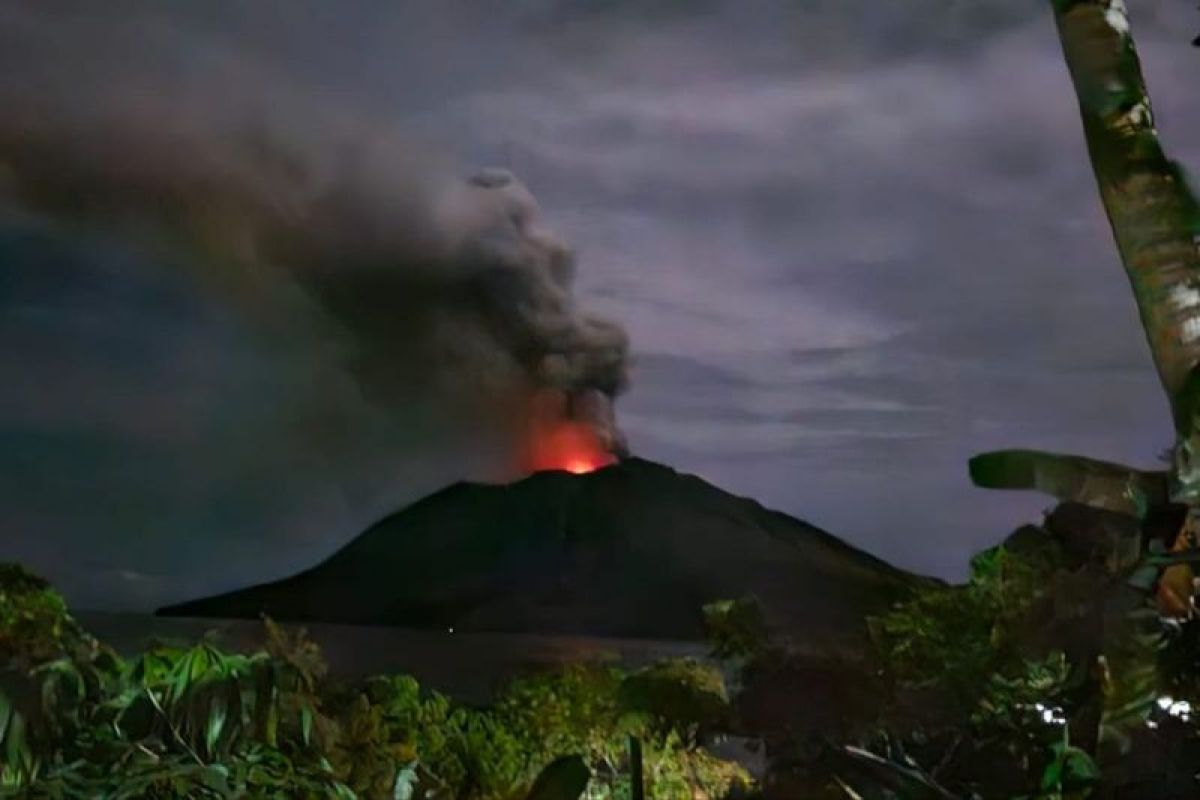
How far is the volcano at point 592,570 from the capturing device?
565 cm

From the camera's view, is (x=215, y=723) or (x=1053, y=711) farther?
(x=1053, y=711)

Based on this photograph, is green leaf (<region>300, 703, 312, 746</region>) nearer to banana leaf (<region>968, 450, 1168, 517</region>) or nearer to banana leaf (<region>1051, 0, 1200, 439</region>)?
Result: banana leaf (<region>968, 450, 1168, 517</region>)

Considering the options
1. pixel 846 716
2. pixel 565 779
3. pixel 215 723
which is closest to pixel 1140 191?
pixel 565 779

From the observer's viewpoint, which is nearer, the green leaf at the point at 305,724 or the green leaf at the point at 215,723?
the green leaf at the point at 215,723

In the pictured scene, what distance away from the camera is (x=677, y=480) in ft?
43.3

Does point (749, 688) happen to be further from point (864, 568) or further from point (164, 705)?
point (864, 568)

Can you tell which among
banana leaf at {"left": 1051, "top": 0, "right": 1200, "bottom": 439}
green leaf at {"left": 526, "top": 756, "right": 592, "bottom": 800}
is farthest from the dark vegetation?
banana leaf at {"left": 1051, "top": 0, "right": 1200, "bottom": 439}

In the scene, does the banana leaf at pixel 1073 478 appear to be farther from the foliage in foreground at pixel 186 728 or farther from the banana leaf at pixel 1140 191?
the foliage in foreground at pixel 186 728

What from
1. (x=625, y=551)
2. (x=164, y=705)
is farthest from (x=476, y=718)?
(x=625, y=551)

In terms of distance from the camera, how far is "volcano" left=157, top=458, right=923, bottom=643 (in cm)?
565

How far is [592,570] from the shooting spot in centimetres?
1647

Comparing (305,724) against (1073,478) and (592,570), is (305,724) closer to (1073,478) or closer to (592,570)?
(1073,478)

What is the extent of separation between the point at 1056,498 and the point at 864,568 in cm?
509

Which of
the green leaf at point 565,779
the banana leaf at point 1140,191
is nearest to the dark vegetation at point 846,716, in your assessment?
the green leaf at point 565,779
